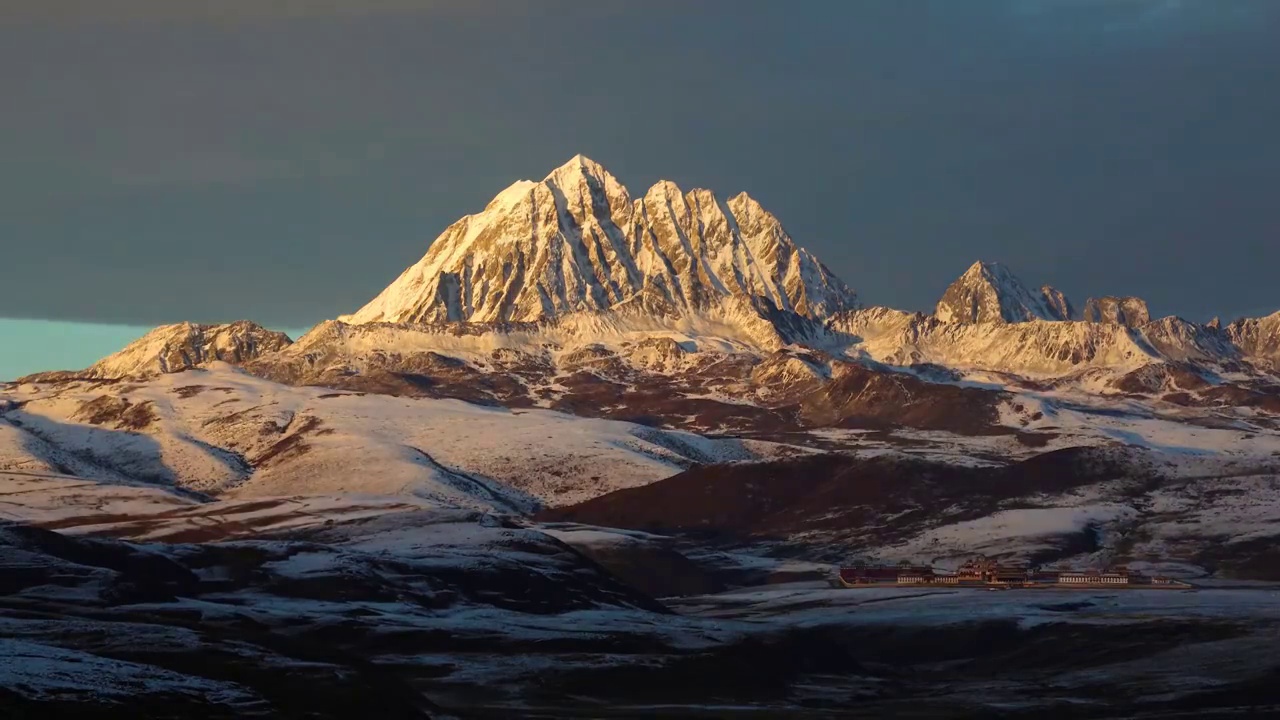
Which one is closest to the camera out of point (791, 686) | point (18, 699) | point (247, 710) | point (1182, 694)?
point (18, 699)

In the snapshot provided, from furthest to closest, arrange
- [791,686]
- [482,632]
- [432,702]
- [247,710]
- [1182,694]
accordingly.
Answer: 1. [482,632]
2. [791,686]
3. [1182,694]
4. [432,702]
5. [247,710]

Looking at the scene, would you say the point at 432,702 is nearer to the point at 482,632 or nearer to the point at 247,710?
the point at 247,710

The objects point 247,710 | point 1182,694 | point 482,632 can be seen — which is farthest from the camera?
point 482,632

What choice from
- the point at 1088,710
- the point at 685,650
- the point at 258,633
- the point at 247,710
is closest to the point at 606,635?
the point at 685,650

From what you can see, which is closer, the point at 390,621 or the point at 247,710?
the point at 247,710

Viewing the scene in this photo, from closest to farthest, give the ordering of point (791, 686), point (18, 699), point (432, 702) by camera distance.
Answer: point (18, 699), point (432, 702), point (791, 686)

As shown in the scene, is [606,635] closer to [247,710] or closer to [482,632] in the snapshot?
[482,632]

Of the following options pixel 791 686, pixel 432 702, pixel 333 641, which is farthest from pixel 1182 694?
pixel 333 641

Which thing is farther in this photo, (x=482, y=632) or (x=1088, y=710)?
(x=482, y=632)

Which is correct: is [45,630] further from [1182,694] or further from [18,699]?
[1182,694]
